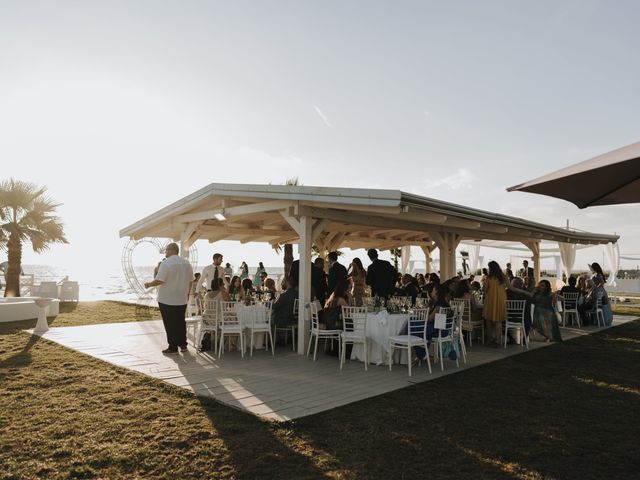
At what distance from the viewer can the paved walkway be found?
473cm

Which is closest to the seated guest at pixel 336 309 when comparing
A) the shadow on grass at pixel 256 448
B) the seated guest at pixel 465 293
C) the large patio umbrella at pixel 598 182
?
the seated guest at pixel 465 293

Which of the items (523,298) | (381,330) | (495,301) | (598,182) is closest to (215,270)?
(381,330)

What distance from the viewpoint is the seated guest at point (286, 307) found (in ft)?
25.8

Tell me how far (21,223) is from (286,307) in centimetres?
1285

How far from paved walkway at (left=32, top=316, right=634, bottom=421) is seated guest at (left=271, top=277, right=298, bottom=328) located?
0.48 m

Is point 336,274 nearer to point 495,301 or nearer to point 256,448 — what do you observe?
point 495,301

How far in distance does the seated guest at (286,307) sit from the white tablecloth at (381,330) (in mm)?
1642

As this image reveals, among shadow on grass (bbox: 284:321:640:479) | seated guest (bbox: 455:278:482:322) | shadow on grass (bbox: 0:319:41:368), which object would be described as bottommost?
shadow on grass (bbox: 284:321:640:479)

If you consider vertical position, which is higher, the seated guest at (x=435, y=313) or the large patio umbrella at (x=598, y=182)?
A: the large patio umbrella at (x=598, y=182)

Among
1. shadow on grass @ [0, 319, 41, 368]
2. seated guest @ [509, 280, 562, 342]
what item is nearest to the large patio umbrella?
seated guest @ [509, 280, 562, 342]

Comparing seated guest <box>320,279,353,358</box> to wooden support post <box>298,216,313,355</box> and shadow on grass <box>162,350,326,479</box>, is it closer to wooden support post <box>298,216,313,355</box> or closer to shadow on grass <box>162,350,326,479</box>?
wooden support post <box>298,216,313,355</box>

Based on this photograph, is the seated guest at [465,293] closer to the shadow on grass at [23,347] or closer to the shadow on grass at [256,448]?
the shadow on grass at [256,448]

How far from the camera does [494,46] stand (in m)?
9.02

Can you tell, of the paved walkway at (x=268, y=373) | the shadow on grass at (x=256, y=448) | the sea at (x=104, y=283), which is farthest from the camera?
the sea at (x=104, y=283)
